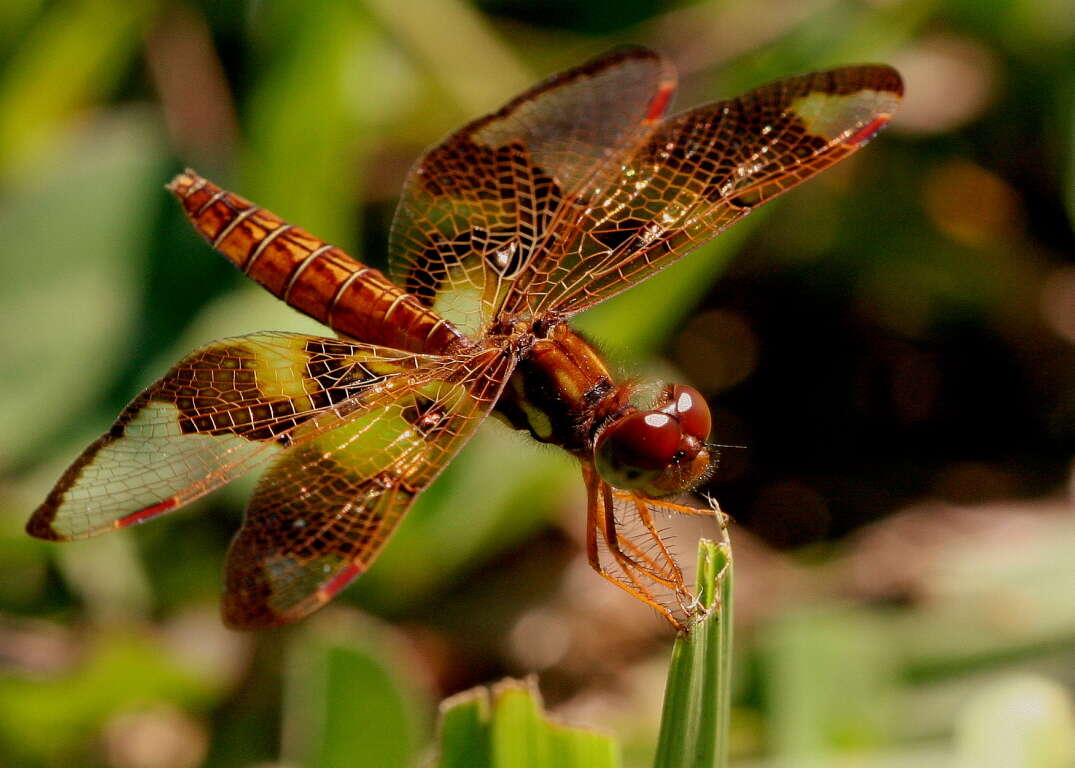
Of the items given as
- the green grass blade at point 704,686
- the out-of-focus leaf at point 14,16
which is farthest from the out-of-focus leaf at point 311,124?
the green grass blade at point 704,686

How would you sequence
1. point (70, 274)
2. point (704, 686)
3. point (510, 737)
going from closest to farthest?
point (704, 686) → point (510, 737) → point (70, 274)

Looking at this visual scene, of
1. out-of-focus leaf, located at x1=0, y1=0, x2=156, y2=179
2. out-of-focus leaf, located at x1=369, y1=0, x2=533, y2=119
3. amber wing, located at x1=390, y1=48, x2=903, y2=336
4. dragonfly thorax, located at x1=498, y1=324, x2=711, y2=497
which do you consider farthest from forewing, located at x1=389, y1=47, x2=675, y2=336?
out-of-focus leaf, located at x1=0, y1=0, x2=156, y2=179

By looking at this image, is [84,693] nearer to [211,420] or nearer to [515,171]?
[211,420]

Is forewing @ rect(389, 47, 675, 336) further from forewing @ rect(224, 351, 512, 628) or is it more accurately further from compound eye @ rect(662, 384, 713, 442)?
compound eye @ rect(662, 384, 713, 442)

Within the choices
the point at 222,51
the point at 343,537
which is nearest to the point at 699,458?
the point at 343,537

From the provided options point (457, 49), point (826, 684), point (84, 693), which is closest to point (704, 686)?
point (826, 684)

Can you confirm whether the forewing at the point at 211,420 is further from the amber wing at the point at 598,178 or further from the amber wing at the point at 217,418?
the amber wing at the point at 598,178
